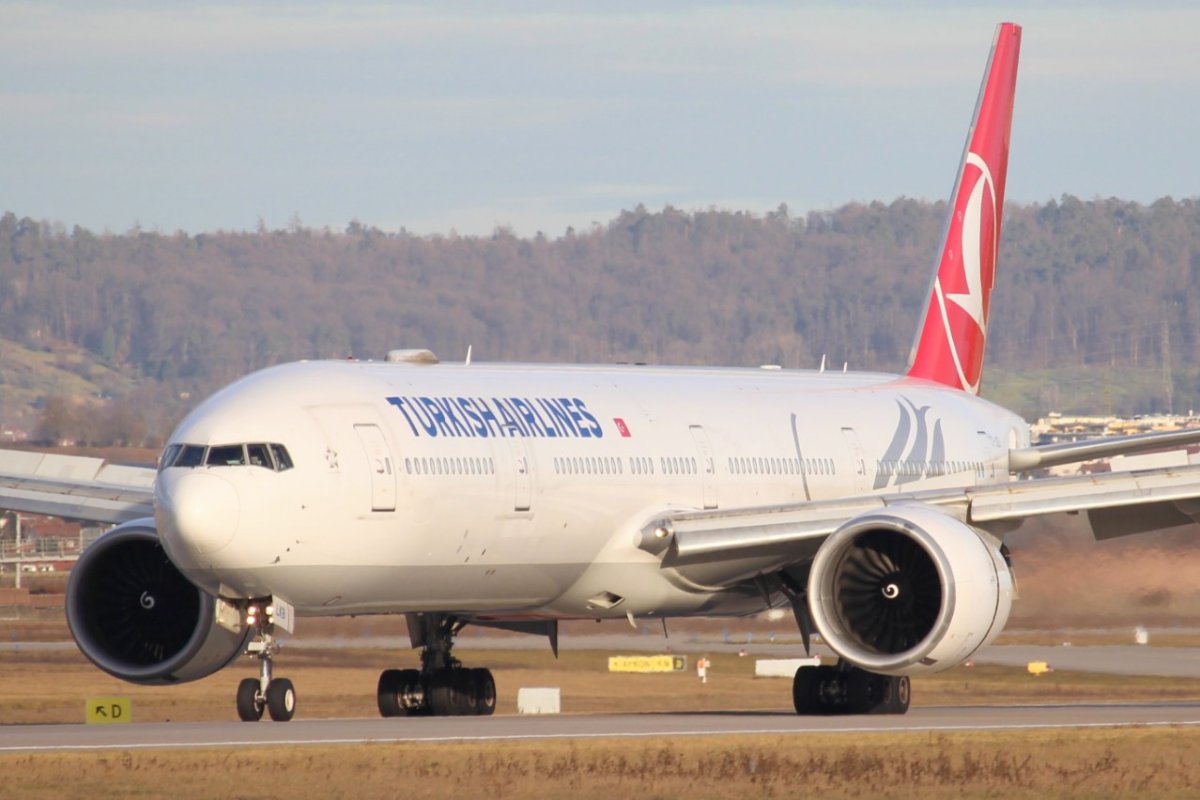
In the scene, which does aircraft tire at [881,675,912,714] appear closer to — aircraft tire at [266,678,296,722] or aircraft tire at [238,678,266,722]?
aircraft tire at [266,678,296,722]

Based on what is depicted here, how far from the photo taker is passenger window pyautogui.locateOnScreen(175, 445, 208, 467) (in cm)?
2427

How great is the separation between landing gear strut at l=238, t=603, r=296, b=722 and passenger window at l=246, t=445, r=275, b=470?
1.56 m

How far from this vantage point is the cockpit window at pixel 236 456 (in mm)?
24203

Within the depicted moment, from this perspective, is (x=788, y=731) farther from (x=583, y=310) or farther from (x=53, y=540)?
(x=583, y=310)

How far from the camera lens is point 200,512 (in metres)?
23.6

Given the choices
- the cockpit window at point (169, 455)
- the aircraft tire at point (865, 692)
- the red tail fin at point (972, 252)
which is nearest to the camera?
the cockpit window at point (169, 455)

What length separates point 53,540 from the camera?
12194cm

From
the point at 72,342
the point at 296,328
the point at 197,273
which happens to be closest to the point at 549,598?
the point at 296,328

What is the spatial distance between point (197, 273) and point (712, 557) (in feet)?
475

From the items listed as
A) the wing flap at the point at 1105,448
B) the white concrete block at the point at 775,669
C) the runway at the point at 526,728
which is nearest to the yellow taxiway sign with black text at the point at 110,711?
the runway at the point at 526,728

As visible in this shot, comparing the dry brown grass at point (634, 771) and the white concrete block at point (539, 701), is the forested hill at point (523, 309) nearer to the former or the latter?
the white concrete block at point (539, 701)

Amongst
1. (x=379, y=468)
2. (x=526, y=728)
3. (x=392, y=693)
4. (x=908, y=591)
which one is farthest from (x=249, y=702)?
(x=908, y=591)

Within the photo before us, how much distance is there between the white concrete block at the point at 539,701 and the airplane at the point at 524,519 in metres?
4.08

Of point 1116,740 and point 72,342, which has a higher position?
point 72,342
